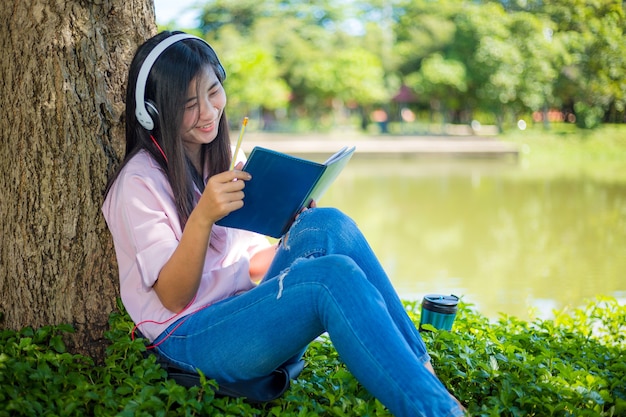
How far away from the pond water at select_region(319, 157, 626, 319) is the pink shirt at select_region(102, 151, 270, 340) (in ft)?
4.46

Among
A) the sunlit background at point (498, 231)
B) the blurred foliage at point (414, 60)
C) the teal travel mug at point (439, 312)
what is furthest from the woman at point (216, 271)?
the blurred foliage at point (414, 60)

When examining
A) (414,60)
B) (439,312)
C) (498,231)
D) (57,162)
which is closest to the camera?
(57,162)

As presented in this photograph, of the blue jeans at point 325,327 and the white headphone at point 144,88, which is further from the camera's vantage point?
the white headphone at point 144,88

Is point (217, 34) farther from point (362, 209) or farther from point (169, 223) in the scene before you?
point (169, 223)

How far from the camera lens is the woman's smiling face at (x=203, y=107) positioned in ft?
4.92

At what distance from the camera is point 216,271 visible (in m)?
1.50

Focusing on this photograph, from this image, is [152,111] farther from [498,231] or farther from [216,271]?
[498,231]

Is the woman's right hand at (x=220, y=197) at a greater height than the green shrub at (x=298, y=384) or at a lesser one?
greater

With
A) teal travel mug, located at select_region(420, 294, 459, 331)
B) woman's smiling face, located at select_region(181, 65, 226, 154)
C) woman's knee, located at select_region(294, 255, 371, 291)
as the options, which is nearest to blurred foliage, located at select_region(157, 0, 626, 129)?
teal travel mug, located at select_region(420, 294, 459, 331)

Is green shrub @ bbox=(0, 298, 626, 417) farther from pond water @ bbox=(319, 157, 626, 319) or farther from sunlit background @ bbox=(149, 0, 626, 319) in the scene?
sunlit background @ bbox=(149, 0, 626, 319)

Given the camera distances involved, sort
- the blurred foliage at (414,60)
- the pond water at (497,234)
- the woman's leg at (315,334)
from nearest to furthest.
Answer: the woman's leg at (315,334) < the pond water at (497,234) < the blurred foliage at (414,60)

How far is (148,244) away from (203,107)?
13.8 inches

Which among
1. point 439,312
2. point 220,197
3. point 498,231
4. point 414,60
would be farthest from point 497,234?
point 414,60

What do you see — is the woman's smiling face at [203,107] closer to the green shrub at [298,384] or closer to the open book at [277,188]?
the open book at [277,188]
